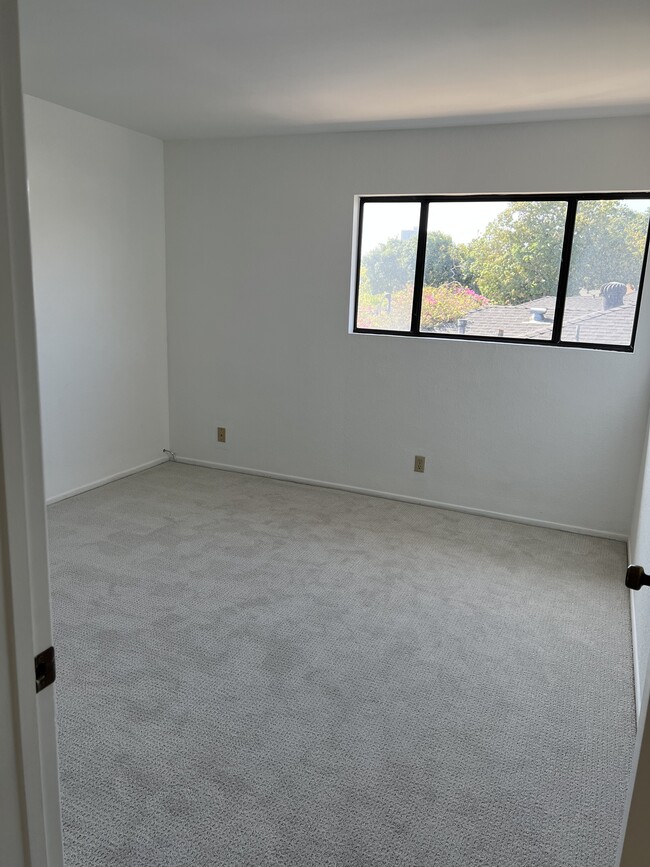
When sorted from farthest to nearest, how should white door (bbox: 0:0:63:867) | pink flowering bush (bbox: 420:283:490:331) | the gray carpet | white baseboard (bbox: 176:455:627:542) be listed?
pink flowering bush (bbox: 420:283:490:331)
white baseboard (bbox: 176:455:627:542)
the gray carpet
white door (bbox: 0:0:63:867)

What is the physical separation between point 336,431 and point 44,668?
376cm

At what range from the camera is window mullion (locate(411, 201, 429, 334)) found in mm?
4098

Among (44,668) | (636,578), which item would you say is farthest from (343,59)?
(44,668)

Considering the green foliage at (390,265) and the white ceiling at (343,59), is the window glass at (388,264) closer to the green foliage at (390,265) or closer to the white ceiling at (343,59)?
the green foliage at (390,265)

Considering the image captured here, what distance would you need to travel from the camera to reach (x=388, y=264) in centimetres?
427

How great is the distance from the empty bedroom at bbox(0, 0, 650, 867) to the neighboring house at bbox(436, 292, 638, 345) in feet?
0.06

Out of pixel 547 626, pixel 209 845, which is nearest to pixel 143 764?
pixel 209 845

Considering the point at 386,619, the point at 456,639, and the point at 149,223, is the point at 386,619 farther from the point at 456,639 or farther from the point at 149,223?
the point at 149,223

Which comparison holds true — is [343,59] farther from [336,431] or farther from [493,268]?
[336,431]

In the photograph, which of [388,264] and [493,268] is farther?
[388,264]

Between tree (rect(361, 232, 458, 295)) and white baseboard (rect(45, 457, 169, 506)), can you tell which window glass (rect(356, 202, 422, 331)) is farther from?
white baseboard (rect(45, 457, 169, 506))

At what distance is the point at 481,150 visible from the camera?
381 centimetres

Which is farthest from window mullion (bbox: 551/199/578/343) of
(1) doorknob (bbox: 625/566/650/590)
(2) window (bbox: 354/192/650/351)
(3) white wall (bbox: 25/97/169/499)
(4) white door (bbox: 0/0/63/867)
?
(4) white door (bbox: 0/0/63/867)

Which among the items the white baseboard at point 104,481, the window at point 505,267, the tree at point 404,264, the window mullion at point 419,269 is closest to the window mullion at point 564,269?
the window at point 505,267
